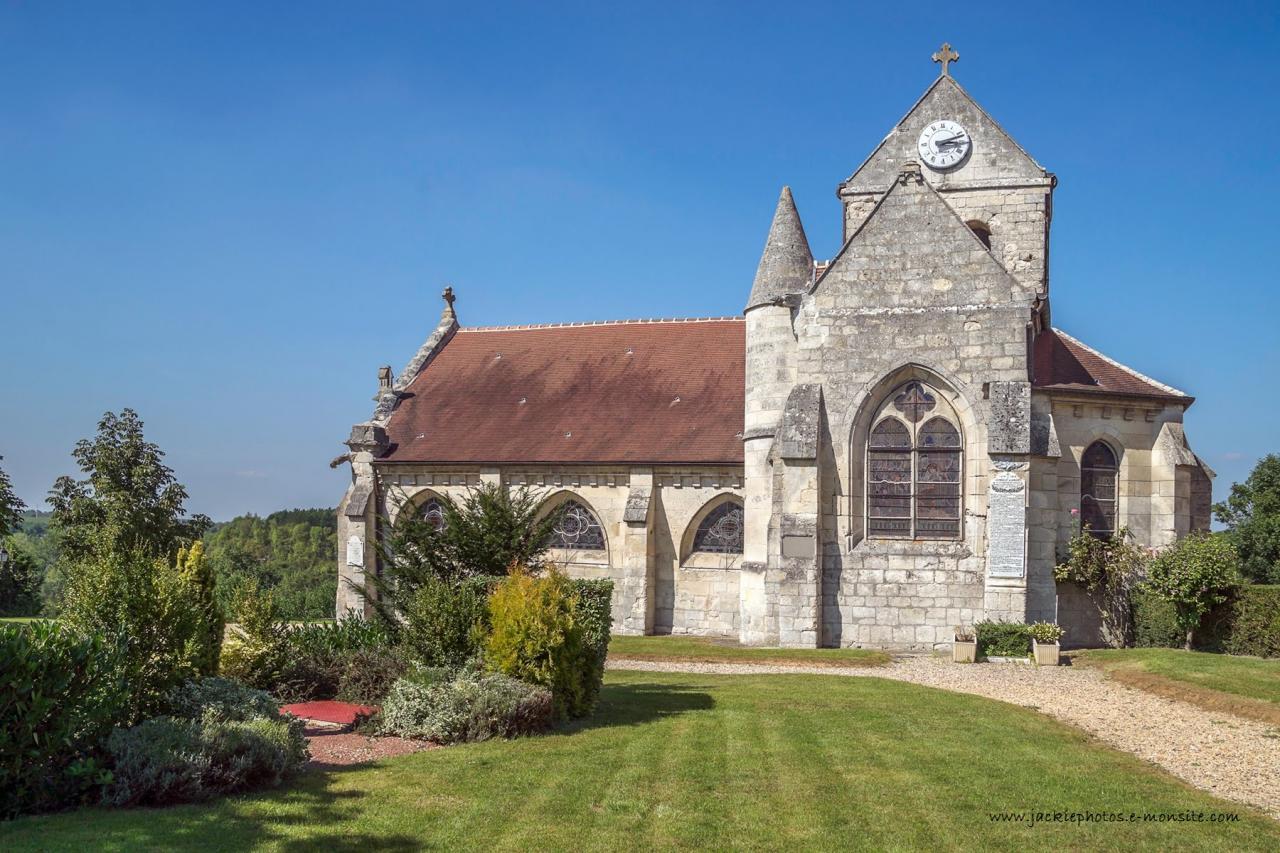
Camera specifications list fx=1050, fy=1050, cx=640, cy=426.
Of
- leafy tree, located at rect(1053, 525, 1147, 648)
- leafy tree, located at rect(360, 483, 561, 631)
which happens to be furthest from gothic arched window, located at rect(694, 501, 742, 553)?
leafy tree, located at rect(360, 483, 561, 631)

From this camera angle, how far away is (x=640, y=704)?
46.9 feet

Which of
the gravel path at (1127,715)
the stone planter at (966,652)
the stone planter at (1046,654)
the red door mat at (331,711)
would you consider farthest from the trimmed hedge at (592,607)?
the stone planter at (1046,654)

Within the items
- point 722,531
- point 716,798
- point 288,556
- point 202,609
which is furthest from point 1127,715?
point 288,556

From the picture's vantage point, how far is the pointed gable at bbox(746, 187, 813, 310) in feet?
76.8

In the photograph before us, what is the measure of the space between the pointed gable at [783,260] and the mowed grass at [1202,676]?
9686mm

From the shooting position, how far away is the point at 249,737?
360 inches

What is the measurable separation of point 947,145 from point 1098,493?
30.3 ft

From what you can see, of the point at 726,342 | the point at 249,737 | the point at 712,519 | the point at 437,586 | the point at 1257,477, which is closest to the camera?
the point at 249,737

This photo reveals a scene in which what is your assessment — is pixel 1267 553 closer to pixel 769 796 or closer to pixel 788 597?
pixel 788 597

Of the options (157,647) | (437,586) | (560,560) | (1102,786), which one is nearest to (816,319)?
(560,560)

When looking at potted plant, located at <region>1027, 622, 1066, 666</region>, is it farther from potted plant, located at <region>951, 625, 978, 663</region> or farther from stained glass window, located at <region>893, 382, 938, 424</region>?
stained glass window, located at <region>893, 382, 938, 424</region>

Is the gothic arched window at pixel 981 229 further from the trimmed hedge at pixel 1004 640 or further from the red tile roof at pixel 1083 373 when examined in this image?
the trimmed hedge at pixel 1004 640

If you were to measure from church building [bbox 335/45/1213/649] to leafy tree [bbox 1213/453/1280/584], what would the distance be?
47.8 feet

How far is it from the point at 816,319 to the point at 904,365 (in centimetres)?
206
